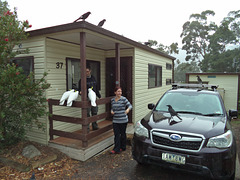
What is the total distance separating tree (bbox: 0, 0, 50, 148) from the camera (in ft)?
11.2

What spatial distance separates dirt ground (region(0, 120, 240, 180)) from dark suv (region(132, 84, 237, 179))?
871 mm

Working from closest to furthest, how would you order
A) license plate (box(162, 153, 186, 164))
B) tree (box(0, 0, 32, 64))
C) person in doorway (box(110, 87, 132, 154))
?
license plate (box(162, 153, 186, 164)) < tree (box(0, 0, 32, 64)) < person in doorway (box(110, 87, 132, 154))

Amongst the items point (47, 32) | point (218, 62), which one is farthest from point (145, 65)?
point (218, 62)

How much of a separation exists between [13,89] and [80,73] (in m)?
2.46

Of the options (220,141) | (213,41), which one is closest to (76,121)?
(220,141)

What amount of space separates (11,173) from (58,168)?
830 mm

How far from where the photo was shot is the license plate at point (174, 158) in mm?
2713

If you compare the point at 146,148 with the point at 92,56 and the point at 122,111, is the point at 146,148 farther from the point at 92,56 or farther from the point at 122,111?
the point at 92,56

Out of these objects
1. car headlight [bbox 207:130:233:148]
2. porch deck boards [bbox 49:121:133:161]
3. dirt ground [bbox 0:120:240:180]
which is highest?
car headlight [bbox 207:130:233:148]

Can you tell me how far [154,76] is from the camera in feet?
27.9

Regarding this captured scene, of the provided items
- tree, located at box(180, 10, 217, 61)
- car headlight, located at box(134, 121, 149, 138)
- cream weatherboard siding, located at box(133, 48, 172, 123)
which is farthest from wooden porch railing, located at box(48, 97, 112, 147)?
tree, located at box(180, 10, 217, 61)

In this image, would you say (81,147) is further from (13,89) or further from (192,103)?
(192,103)

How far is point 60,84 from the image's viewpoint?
4.88m

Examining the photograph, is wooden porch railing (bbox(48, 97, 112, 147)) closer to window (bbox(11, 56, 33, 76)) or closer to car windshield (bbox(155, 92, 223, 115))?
window (bbox(11, 56, 33, 76))
